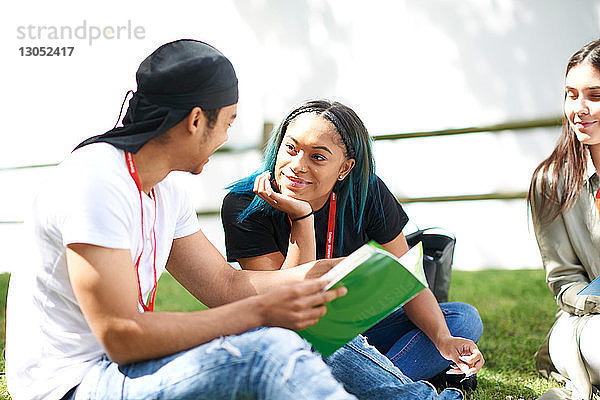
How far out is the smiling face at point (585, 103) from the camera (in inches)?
86.0

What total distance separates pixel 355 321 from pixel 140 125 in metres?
0.66

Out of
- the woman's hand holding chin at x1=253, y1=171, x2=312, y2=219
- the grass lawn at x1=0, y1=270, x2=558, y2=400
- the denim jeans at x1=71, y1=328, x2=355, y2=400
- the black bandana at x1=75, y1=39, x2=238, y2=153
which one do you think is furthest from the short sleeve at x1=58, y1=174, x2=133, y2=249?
the grass lawn at x1=0, y1=270, x2=558, y2=400

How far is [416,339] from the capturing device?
2.12 metres

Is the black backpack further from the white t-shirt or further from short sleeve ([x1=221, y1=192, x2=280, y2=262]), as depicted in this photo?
the white t-shirt

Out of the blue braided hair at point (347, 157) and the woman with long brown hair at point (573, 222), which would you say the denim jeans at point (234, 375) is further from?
the woman with long brown hair at point (573, 222)

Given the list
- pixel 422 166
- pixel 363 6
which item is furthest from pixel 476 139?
pixel 363 6

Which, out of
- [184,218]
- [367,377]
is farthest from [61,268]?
[367,377]

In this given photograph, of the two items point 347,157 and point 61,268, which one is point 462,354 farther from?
point 61,268

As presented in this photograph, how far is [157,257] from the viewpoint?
158 cm

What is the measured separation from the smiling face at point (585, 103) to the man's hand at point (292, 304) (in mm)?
1311

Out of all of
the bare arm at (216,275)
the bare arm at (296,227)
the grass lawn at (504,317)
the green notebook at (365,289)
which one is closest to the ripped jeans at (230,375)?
the green notebook at (365,289)

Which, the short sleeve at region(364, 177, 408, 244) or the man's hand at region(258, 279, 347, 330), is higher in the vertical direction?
the man's hand at region(258, 279, 347, 330)

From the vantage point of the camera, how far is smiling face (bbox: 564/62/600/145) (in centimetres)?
219

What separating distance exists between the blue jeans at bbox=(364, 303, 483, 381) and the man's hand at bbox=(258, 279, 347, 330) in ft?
2.82
